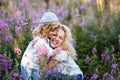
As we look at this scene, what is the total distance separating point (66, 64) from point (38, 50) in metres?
0.36

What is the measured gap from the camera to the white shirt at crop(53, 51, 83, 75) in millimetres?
4715

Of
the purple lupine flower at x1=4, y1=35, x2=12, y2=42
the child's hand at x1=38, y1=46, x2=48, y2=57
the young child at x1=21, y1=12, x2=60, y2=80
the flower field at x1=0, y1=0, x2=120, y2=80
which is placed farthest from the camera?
the purple lupine flower at x1=4, y1=35, x2=12, y2=42

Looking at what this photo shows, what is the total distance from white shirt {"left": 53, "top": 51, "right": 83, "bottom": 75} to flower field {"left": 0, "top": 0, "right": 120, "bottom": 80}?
434 millimetres

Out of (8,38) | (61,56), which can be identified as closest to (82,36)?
(8,38)

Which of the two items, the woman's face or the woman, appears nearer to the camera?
the woman

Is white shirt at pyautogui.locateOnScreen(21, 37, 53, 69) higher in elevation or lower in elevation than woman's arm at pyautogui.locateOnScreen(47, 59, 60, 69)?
higher

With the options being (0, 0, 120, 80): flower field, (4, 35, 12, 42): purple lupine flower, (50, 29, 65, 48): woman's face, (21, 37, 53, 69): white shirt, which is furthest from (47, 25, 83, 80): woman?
(4, 35, 12, 42): purple lupine flower

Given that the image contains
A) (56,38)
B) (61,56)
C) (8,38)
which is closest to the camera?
(61,56)

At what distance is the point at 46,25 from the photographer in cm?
489

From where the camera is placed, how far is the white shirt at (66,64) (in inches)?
186

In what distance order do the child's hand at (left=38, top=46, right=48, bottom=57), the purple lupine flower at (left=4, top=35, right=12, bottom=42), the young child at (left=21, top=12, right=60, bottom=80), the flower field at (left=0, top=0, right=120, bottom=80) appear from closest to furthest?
1. the child's hand at (left=38, top=46, right=48, bottom=57)
2. the young child at (left=21, top=12, right=60, bottom=80)
3. the flower field at (left=0, top=0, right=120, bottom=80)
4. the purple lupine flower at (left=4, top=35, right=12, bottom=42)

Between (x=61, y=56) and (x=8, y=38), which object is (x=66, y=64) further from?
(x=8, y=38)

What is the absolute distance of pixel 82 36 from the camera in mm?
7293

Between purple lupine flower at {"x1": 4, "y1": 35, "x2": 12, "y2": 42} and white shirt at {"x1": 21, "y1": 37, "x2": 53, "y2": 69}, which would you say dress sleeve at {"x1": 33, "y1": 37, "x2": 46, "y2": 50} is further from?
purple lupine flower at {"x1": 4, "y1": 35, "x2": 12, "y2": 42}
